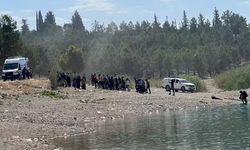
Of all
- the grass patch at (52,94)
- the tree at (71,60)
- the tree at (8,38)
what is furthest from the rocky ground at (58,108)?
the tree at (71,60)

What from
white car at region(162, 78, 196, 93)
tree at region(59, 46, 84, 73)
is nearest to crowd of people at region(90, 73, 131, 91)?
white car at region(162, 78, 196, 93)

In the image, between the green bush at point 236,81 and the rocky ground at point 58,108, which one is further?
the green bush at point 236,81

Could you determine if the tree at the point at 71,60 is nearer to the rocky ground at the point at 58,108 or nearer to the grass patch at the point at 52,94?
the rocky ground at the point at 58,108

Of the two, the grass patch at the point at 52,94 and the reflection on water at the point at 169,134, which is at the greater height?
the grass patch at the point at 52,94

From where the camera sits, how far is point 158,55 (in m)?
126

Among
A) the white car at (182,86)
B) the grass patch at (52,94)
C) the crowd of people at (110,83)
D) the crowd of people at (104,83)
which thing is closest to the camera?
the grass patch at (52,94)

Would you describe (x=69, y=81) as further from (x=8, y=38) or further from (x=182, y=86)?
(x=8, y=38)

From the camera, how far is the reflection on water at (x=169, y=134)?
2459cm

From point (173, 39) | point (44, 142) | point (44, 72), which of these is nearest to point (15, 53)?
point (44, 72)

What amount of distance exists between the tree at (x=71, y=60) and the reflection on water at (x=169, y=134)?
223ft

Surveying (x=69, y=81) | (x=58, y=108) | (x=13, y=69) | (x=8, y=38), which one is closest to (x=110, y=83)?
(x=69, y=81)

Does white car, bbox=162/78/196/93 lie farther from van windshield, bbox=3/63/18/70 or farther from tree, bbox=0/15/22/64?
tree, bbox=0/15/22/64

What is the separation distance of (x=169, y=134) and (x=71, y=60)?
78890mm

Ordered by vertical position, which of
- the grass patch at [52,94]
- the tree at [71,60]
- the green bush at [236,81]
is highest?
the tree at [71,60]
